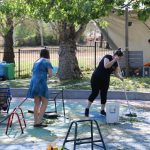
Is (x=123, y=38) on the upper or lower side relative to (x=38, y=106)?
upper

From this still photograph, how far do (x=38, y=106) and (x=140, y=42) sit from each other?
11.5 meters

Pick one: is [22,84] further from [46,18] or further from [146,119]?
[146,119]

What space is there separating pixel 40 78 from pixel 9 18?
13588 mm

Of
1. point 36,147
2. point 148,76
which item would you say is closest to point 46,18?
point 148,76

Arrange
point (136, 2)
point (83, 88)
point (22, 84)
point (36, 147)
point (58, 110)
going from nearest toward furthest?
point (36, 147) → point (136, 2) → point (58, 110) → point (83, 88) → point (22, 84)

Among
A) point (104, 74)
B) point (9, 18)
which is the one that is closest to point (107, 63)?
point (104, 74)

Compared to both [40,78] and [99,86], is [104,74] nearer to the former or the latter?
[99,86]

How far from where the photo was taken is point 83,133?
32.1 feet

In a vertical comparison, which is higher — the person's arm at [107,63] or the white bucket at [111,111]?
the person's arm at [107,63]

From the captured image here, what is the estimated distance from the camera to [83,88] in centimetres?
1573

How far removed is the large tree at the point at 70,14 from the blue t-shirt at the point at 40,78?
143 cm

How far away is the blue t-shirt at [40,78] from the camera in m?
10.1

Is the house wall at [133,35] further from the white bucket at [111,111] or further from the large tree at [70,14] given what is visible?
the white bucket at [111,111]

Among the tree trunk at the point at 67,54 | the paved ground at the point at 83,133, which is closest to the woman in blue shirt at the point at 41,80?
the paved ground at the point at 83,133
